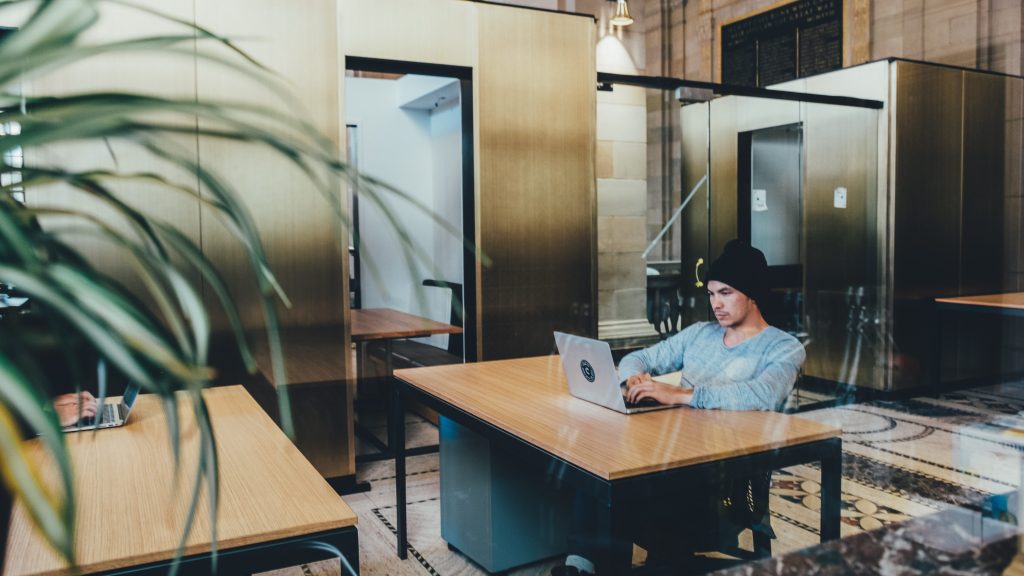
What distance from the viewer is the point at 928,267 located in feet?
17.7

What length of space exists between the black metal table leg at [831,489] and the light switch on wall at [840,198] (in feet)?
12.8

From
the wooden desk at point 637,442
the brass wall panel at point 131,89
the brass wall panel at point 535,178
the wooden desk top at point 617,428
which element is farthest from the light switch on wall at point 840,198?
the brass wall panel at point 131,89

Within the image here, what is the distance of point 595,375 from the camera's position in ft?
7.06

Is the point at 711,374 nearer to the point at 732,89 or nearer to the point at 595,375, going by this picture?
the point at 595,375

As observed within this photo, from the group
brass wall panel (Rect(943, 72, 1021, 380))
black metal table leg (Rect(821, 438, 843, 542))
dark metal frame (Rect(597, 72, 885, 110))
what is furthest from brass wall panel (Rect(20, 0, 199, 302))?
brass wall panel (Rect(943, 72, 1021, 380))

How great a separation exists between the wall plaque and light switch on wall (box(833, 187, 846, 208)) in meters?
1.57

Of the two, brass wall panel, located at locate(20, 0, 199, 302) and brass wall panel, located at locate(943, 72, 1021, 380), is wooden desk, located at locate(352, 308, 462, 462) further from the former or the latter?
brass wall panel, located at locate(943, 72, 1021, 380)

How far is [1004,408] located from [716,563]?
3525mm

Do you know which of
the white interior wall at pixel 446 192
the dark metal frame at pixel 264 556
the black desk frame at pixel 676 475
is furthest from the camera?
the white interior wall at pixel 446 192

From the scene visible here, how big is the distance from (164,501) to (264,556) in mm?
274

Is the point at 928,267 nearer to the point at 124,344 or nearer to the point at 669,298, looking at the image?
the point at 669,298

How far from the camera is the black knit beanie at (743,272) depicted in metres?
2.39

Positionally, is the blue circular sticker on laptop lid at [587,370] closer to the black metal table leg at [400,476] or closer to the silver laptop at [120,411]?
the black metal table leg at [400,476]

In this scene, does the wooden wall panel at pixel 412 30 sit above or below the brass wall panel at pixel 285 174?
above
